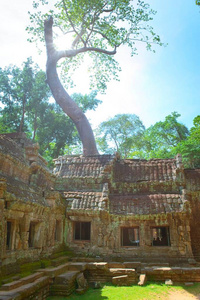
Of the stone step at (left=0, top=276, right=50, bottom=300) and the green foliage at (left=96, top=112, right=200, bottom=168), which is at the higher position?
the green foliage at (left=96, top=112, right=200, bottom=168)

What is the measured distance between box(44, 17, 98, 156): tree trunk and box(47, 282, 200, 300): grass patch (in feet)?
33.0

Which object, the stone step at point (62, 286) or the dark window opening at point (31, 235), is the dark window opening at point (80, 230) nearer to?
the dark window opening at point (31, 235)

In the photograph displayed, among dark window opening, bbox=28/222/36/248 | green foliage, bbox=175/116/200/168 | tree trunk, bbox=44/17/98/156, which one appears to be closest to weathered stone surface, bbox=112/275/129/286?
dark window opening, bbox=28/222/36/248

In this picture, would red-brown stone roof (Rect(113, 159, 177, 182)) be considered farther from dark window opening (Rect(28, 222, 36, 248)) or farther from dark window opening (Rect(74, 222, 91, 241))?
dark window opening (Rect(28, 222, 36, 248))

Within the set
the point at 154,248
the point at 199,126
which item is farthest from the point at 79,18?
the point at 154,248

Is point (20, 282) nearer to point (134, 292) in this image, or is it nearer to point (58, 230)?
point (134, 292)

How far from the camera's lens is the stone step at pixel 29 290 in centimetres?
518

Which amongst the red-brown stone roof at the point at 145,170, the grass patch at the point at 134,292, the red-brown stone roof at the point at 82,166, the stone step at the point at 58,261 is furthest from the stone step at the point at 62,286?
the red-brown stone roof at the point at 145,170

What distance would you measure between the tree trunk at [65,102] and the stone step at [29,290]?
10.7 metres

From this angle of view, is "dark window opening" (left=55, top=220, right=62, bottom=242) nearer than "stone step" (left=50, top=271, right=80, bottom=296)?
No

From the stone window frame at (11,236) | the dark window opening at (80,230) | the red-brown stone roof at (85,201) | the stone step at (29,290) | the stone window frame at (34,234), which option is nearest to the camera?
the stone step at (29,290)

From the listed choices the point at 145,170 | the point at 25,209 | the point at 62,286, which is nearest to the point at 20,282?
the point at 62,286

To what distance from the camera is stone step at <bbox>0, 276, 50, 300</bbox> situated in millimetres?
5184

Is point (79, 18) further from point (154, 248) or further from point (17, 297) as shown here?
point (17, 297)
